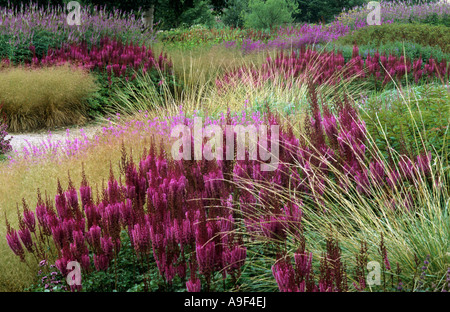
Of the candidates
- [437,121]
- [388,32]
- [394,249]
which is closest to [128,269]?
[394,249]

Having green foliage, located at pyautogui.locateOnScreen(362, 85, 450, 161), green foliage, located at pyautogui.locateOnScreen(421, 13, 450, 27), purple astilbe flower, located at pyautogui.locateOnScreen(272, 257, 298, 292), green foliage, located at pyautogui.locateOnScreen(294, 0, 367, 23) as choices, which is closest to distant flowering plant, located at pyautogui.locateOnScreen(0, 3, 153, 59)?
green foliage, located at pyautogui.locateOnScreen(362, 85, 450, 161)

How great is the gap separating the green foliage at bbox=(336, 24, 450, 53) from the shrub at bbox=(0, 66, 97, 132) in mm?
8087

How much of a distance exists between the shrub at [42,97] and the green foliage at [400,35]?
8087mm

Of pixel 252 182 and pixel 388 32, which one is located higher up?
pixel 388 32

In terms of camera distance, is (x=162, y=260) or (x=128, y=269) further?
(x=128, y=269)

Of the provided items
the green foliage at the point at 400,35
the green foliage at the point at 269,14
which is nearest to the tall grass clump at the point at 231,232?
the green foliage at the point at 400,35

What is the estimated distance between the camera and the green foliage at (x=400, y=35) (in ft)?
47.1

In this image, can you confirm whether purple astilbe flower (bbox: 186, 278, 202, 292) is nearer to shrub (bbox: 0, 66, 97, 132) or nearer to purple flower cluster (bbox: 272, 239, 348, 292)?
purple flower cluster (bbox: 272, 239, 348, 292)

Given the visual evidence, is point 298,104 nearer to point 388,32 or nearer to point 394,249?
point 394,249

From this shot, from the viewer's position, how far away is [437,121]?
14.8ft

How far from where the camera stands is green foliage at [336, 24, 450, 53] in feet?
47.1

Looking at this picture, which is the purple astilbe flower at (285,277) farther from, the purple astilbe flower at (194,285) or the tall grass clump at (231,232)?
the purple astilbe flower at (194,285)

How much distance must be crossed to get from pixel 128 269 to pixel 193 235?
61cm
